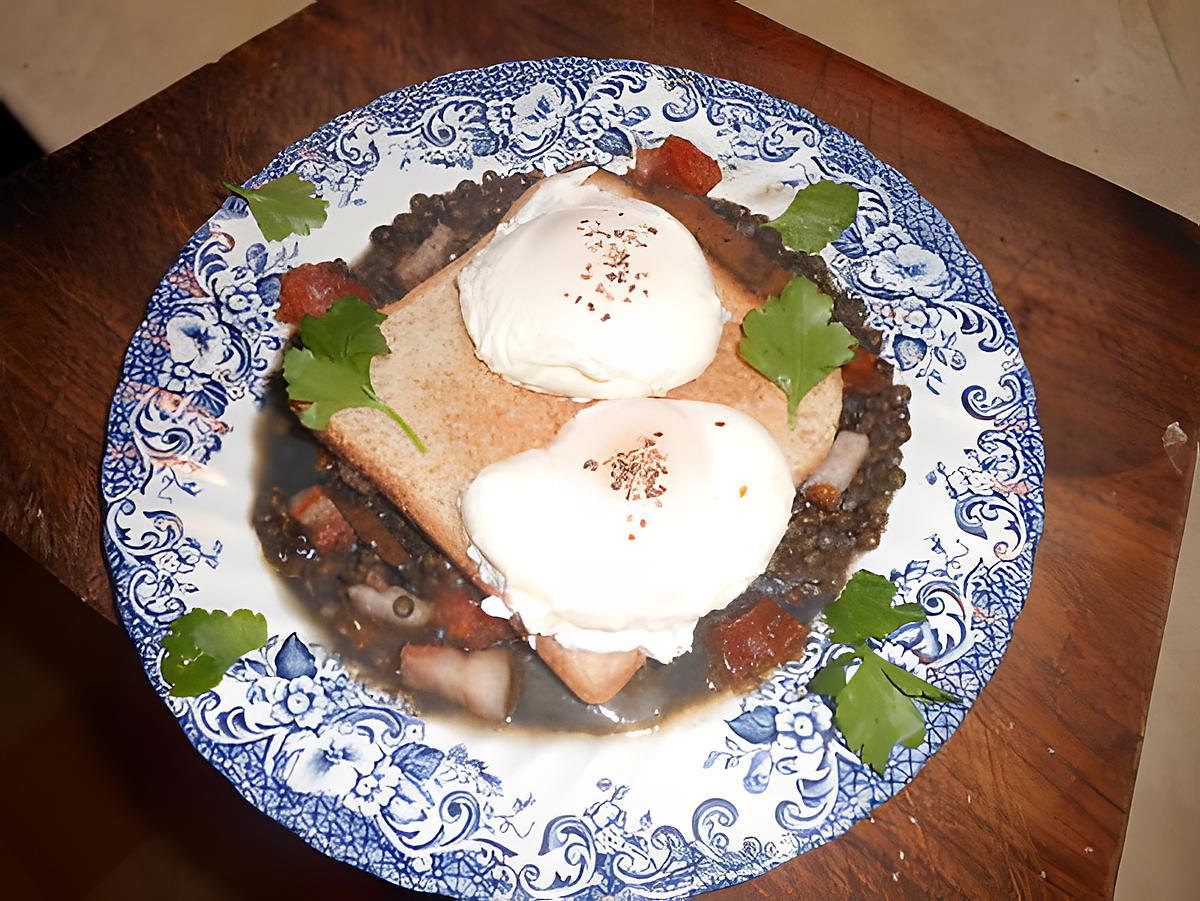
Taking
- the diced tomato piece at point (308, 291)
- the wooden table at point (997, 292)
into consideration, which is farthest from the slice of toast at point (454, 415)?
the wooden table at point (997, 292)

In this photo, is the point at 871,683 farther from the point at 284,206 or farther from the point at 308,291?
the point at 284,206

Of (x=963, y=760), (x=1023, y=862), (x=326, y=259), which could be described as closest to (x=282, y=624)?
(x=326, y=259)

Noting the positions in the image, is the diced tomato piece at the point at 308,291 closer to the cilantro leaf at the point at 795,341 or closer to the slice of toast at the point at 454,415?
the slice of toast at the point at 454,415

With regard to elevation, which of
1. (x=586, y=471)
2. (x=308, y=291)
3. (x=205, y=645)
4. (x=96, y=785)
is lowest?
(x=96, y=785)

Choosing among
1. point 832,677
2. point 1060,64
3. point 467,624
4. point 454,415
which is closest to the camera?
point 832,677

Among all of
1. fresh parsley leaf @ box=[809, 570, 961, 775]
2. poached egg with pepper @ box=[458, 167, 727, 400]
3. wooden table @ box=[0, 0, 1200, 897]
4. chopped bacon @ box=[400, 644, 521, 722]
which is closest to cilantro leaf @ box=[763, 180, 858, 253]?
wooden table @ box=[0, 0, 1200, 897]

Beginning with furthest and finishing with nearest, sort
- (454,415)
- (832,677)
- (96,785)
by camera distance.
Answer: (96,785)
(454,415)
(832,677)

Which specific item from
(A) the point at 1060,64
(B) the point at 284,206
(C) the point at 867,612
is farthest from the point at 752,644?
(A) the point at 1060,64
